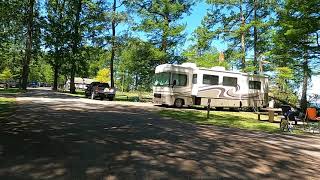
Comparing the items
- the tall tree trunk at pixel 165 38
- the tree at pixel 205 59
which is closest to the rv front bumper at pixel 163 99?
the tree at pixel 205 59

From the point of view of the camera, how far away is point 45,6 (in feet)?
184

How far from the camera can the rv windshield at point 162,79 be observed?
32500mm

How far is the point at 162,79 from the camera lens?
32.8 metres

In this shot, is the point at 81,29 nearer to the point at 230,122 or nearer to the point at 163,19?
the point at 163,19

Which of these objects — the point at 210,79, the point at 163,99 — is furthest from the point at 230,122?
the point at 210,79

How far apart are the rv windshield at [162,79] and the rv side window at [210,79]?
9.17 feet

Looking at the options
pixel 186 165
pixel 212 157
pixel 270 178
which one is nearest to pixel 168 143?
pixel 212 157

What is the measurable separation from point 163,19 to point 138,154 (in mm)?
40993

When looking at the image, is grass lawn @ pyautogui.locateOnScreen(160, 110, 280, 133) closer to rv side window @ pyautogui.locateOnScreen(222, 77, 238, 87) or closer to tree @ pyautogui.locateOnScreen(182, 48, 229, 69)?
rv side window @ pyautogui.locateOnScreen(222, 77, 238, 87)

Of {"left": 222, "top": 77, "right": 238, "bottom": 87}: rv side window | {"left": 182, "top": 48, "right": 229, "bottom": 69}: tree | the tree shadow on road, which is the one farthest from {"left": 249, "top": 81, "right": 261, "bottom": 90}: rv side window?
the tree shadow on road

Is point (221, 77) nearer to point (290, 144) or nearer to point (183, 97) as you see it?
point (183, 97)

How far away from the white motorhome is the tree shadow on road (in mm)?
18342

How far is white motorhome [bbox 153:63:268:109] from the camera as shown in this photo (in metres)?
32.5

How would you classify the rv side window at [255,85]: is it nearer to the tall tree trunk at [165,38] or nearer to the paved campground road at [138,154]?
the tall tree trunk at [165,38]
